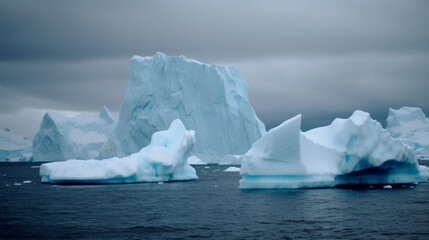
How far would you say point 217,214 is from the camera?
57.0ft

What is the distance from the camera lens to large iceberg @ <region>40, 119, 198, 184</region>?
95.0ft

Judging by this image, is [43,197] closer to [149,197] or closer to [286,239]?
[149,197]

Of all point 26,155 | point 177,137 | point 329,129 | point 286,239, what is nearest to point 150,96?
point 177,137

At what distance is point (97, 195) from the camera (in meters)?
23.6

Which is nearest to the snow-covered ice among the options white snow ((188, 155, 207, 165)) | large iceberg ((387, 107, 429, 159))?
white snow ((188, 155, 207, 165))

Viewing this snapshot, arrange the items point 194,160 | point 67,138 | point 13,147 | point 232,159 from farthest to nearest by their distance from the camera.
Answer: point 13,147
point 67,138
point 194,160
point 232,159

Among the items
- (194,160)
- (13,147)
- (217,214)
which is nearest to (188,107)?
(194,160)

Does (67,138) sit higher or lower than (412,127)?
lower

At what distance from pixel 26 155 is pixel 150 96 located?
37.1m

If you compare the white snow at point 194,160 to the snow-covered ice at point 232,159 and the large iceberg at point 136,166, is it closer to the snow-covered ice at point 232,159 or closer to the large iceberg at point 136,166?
the snow-covered ice at point 232,159

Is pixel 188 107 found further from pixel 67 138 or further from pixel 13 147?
pixel 13 147

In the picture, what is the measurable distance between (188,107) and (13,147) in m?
42.7

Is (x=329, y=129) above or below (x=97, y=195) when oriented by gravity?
above

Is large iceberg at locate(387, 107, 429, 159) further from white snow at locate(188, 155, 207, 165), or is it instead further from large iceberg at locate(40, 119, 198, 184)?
large iceberg at locate(40, 119, 198, 184)
